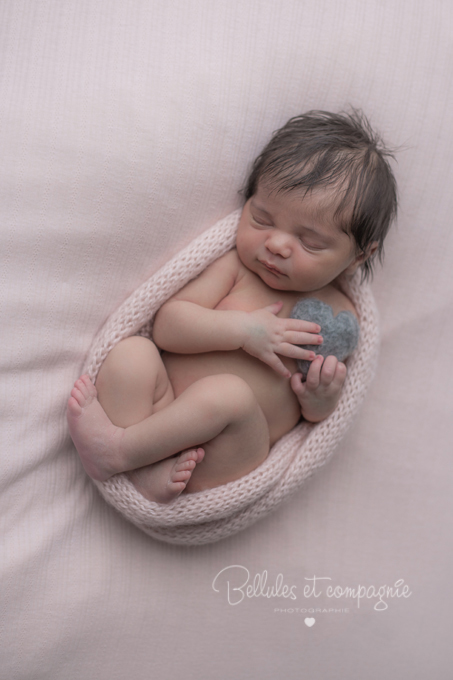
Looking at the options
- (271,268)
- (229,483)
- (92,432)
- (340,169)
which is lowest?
(229,483)

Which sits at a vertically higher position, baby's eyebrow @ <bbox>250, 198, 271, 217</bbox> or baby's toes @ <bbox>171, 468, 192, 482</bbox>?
baby's eyebrow @ <bbox>250, 198, 271, 217</bbox>

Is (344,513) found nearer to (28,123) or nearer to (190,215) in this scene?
(190,215)

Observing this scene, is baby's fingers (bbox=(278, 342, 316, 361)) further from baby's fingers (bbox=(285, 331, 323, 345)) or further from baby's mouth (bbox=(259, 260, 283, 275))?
baby's mouth (bbox=(259, 260, 283, 275))

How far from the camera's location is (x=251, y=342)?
1.19 metres

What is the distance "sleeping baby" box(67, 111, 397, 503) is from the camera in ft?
3.75

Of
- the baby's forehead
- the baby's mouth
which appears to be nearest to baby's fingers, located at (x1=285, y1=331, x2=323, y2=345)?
the baby's mouth

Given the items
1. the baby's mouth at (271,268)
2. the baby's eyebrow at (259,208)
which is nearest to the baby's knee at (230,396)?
the baby's mouth at (271,268)

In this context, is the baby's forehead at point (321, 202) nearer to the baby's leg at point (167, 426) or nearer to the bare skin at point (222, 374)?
the bare skin at point (222, 374)

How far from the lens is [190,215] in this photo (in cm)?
128

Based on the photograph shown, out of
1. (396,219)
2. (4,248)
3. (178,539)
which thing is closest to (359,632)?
(178,539)

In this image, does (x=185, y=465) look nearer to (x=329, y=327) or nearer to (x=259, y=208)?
(x=329, y=327)

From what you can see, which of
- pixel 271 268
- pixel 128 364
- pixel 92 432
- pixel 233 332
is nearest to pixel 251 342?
pixel 233 332

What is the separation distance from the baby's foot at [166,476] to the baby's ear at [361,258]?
0.55m

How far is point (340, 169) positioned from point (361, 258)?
22 cm
